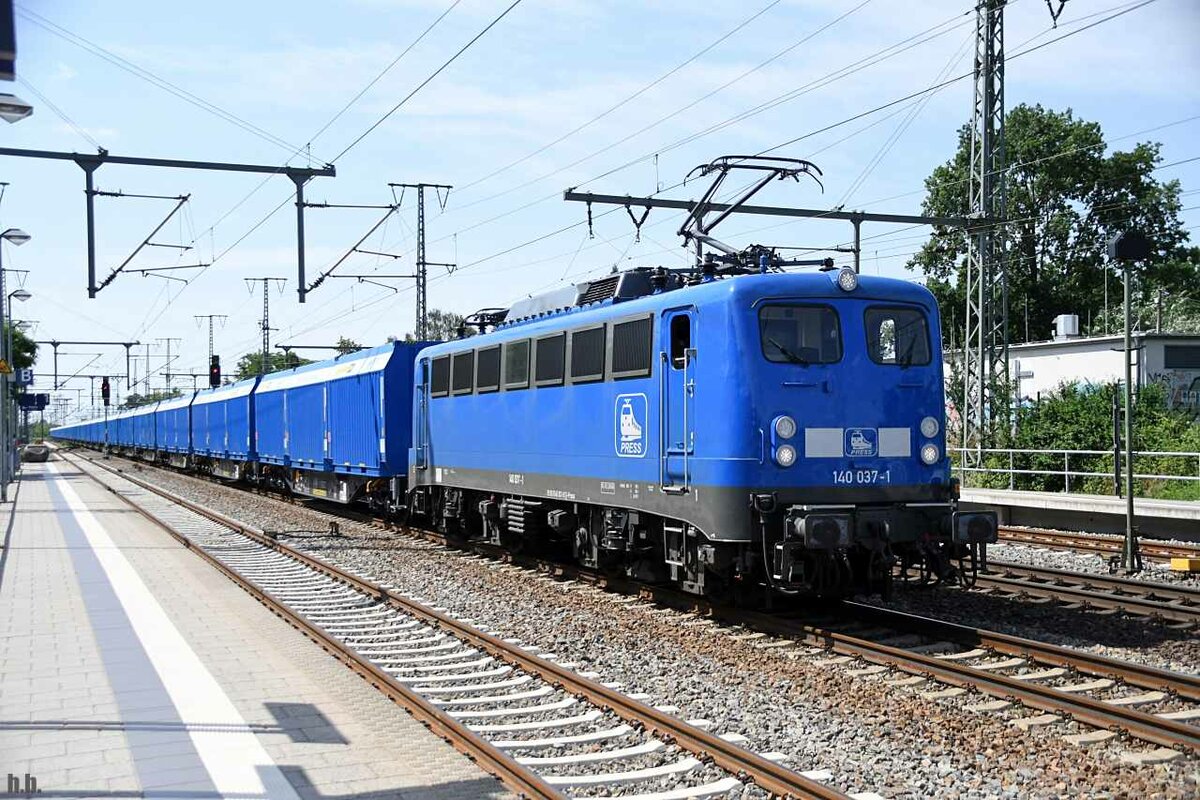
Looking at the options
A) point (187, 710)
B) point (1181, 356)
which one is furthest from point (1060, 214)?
point (187, 710)

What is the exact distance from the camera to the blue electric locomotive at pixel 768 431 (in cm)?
1043

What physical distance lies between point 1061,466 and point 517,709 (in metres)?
18.8

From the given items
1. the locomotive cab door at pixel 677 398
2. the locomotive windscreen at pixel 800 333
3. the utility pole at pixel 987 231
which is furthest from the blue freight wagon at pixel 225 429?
the locomotive windscreen at pixel 800 333

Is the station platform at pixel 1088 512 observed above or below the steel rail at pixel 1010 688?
above

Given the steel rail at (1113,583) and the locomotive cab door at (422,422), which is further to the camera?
the locomotive cab door at (422,422)

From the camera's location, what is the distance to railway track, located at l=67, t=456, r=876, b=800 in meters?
6.34

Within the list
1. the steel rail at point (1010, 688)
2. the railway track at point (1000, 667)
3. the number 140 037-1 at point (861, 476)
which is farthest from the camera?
the number 140 037-1 at point (861, 476)

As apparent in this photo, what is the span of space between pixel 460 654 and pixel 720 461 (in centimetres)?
294

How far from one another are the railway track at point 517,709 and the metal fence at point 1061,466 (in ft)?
45.1

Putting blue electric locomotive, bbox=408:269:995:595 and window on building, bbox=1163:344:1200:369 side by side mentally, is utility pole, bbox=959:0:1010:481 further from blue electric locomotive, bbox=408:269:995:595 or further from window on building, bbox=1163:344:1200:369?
blue electric locomotive, bbox=408:269:995:595

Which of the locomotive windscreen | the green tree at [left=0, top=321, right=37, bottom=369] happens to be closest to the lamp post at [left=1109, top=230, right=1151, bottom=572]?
the locomotive windscreen

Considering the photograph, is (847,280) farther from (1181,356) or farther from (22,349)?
(22,349)

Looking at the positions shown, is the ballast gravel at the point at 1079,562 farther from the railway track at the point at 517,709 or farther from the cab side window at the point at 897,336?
the railway track at the point at 517,709

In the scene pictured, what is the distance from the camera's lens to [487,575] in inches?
596
